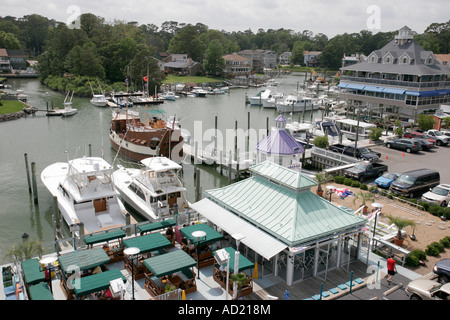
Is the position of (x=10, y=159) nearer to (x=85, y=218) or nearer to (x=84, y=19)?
(x=85, y=218)

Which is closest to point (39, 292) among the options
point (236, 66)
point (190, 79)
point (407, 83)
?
point (407, 83)

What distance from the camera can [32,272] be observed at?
586 inches

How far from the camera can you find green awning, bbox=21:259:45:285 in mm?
14395

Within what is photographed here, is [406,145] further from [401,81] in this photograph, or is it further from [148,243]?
[148,243]

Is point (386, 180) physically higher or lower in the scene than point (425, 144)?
lower

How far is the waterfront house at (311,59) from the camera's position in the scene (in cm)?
16788

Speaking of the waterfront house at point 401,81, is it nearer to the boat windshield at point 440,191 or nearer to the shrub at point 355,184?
the shrub at point 355,184

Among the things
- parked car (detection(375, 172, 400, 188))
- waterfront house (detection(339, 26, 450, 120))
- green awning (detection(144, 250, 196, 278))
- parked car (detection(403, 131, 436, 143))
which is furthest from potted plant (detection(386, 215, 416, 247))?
waterfront house (detection(339, 26, 450, 120))

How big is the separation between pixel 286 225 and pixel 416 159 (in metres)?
27.2

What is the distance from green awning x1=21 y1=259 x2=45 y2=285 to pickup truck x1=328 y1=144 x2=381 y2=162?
29425mm

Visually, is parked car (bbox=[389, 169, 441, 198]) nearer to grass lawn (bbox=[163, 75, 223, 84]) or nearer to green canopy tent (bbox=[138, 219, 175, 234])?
green canopy tent (bbox=[138, 219, 175, 234])

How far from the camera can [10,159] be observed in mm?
39719

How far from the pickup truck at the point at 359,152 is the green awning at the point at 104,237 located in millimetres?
25465
